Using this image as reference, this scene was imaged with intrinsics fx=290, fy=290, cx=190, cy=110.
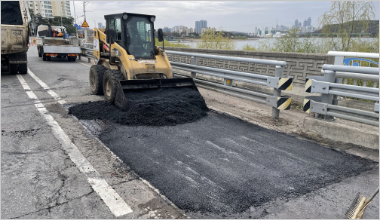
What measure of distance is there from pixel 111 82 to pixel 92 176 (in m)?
4.14

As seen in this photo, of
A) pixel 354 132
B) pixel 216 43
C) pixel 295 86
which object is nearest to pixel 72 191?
pixel 354 132

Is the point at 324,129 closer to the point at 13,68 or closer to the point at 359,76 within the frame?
the point at 359,76

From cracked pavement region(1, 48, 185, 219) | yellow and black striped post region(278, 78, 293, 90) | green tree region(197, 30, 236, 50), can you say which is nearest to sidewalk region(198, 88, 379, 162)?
Answer: yellow and black striped post region(278, 78, 293, 90)

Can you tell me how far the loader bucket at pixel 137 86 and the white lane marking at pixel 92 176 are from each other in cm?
151

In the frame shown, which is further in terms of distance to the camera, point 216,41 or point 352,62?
point 216,41

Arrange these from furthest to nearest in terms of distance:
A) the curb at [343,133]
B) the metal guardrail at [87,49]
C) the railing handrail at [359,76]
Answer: the metal guardrail at [87,49] < the railing handrail at [359,76] < the curb at [343,133]

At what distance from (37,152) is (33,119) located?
211 centimetres

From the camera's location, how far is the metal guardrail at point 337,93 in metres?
4.76

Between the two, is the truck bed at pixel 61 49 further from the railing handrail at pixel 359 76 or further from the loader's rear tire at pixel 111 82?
the railing handrail at pixel 359 76

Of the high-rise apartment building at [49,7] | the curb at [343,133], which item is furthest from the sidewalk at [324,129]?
the high-rise apartment building at [49,7]

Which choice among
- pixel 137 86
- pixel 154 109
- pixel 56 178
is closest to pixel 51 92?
pixel 137 86

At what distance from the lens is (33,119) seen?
20.9 feet

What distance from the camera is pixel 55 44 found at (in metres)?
20.0

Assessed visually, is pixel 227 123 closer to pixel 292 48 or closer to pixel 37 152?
pixel 37 152
